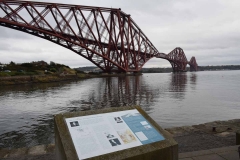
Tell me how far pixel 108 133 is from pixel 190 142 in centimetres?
326

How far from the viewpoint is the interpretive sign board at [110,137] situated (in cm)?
286

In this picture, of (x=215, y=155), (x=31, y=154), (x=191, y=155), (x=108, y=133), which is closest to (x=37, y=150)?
(x=31, y=154)

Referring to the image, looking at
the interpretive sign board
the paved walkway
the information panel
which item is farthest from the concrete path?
the information panel

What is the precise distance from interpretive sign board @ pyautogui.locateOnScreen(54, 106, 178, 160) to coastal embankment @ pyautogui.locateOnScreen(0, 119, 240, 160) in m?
1.89

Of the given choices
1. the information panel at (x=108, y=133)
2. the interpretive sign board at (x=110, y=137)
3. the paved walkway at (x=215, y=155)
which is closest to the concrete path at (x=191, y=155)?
the paved walkway at (x=215, y=155)

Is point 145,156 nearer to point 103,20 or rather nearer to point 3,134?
point 3,134

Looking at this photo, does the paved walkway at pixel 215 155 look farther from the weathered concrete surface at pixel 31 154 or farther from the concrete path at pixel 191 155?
the weathered concrete surface at pixel 31 154

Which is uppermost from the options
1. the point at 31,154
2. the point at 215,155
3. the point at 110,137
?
the point at 110,137

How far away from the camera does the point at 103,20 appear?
165 feet

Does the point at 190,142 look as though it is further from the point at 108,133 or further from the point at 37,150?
the point at 37,150

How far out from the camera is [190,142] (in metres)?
5.51

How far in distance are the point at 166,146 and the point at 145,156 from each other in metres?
0.41

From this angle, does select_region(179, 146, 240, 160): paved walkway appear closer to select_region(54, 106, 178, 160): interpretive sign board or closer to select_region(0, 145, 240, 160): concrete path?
select_region(0, 145, 240, 160): concrete path

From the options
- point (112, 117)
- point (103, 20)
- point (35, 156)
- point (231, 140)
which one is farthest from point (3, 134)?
point (103, 20)
